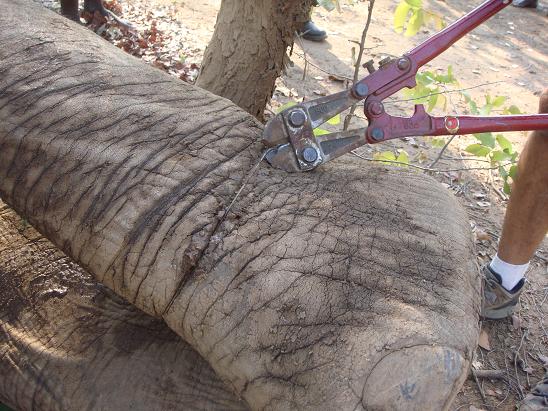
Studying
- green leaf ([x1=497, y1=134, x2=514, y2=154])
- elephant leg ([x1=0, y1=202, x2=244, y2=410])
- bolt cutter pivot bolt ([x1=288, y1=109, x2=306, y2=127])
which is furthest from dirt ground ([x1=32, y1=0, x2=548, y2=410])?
elephant leg ([x1=0, y1=202, x2=244, y2=410])

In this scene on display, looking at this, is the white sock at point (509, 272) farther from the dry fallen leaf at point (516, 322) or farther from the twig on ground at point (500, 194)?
the twig on ground at point (500, 194)

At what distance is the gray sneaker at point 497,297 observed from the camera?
2963mm

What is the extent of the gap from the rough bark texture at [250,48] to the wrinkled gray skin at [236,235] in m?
0.89

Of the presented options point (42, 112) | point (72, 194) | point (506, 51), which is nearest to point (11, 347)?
point (72, 194)

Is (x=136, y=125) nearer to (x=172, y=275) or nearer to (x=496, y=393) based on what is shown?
(x=172, y=275)

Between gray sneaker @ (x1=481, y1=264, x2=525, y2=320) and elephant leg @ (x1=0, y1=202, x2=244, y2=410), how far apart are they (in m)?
1.77

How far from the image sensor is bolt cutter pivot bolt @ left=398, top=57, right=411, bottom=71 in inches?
68.8

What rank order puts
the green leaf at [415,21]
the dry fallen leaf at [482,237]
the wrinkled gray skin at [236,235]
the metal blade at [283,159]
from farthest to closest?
the dry fallen leaf at [482,237] < the green leaf at [415,21] < the metal blade at [283,159] < the wrinkled gray skin at [236,235]

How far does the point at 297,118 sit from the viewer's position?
1.66 m

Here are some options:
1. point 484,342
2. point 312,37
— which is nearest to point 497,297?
point 484,342

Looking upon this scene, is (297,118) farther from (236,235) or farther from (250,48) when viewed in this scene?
(250,48)

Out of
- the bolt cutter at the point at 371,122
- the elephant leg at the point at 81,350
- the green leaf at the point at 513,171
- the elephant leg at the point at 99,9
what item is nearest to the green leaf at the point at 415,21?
the green leaf at the point at 513,171

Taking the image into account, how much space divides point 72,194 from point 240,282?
522mm

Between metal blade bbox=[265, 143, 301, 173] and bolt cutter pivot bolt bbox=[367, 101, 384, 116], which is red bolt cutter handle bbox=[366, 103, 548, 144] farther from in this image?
metal blade bbox=[265, 143, 301, 173]
